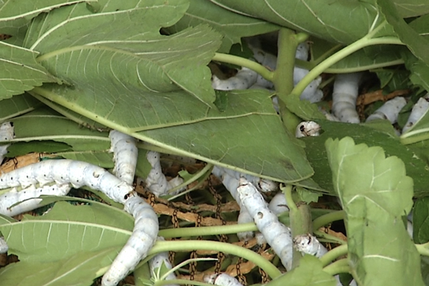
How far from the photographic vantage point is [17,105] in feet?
3.27

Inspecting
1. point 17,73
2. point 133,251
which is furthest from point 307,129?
point 17,73

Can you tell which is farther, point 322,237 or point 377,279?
point 322,237

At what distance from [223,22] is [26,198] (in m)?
0.43

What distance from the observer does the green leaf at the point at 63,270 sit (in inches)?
31.5

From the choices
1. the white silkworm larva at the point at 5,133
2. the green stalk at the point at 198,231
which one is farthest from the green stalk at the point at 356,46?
the white silkworm larva at the point at 5,133

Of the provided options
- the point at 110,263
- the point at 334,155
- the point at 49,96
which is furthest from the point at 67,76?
the point at 334,155

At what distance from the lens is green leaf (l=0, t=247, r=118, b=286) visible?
0.80 meters

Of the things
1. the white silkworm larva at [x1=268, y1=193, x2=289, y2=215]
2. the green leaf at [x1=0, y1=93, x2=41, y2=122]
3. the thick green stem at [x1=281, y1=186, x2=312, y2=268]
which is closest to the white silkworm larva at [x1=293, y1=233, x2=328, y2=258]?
the thick green stem at [x1=281, y1=186, x2=312, y2=268]

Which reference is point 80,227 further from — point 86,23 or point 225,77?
point 225,77

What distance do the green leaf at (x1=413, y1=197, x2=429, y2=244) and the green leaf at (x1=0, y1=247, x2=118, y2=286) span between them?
0.42m

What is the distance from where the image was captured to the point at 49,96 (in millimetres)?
927

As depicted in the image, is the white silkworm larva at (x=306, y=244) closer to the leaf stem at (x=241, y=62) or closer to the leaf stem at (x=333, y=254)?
the leaf stem at (x=333, y=254)

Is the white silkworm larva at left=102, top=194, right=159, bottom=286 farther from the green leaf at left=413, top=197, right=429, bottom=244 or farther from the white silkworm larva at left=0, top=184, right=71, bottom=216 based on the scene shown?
the green leaf at left=413, top=197, right=429, bottom=244

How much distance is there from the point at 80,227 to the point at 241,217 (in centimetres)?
25
